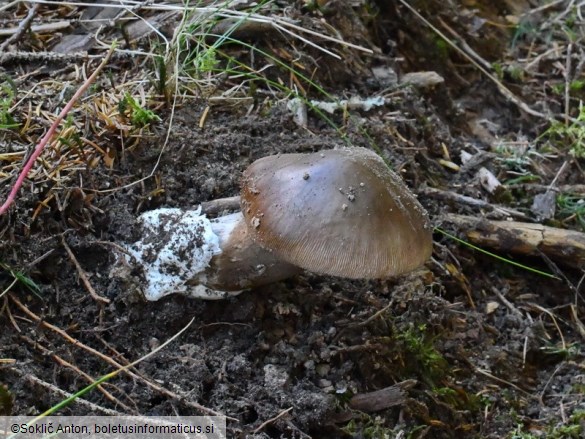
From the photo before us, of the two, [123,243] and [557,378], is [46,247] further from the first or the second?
[557,378]

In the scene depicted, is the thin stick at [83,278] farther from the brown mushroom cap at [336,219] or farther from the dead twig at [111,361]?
the brown mushroom cap at [336,219]

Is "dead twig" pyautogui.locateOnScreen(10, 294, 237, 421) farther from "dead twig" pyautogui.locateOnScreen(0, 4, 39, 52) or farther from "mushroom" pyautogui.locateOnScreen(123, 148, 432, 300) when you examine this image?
"dead twig" pyautogui.locateOnScreen(0, 4, 39, 52)

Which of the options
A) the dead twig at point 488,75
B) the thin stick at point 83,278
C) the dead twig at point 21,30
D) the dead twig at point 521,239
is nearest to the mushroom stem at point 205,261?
the thin stick at point 83,278

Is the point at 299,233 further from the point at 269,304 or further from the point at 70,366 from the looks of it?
the point at 70,366

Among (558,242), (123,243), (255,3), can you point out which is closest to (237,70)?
(255,3)

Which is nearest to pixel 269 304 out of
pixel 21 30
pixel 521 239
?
pixel 521 239

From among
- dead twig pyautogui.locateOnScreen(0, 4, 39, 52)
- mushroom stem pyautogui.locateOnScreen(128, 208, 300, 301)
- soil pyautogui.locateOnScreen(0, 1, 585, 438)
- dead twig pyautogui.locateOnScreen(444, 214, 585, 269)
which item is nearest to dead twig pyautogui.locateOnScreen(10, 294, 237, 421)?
soil pyautogui.locateOnScreen(0, 1, 585, 438)

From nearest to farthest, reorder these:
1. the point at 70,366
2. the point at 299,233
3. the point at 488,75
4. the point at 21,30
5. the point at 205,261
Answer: the point at 299,233, the point at 70,366, the point at 205,261, the point at 21,30, the point at 488,75
